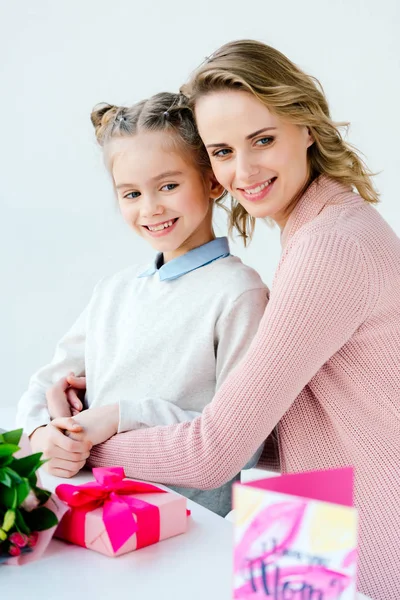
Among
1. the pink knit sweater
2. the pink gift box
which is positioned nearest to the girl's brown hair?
the pink knit sweater

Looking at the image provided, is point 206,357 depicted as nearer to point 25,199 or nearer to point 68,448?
point 68,448

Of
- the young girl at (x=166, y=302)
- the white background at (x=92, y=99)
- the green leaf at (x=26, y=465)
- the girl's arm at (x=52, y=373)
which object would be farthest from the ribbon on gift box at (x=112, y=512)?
the white background at (x=92, y=99)

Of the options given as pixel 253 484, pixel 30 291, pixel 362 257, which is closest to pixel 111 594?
pixel 253 484

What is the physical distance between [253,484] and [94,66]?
9.58ft

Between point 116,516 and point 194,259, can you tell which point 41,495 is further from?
point 194,259

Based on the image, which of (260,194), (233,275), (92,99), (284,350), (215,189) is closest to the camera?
(284,350)

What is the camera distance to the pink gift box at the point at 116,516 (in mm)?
957

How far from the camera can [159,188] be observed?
1539 mm

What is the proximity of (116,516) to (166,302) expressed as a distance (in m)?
0.64

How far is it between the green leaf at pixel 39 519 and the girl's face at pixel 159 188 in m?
0.73

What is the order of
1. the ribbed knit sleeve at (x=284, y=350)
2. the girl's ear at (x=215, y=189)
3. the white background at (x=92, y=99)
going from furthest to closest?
the white background at (x=92, y=99) → the girl's ear at (x=215, y=189) → the ribbed knit sleeve at (x=284, y=350)

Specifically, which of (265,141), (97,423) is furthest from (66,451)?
(265,141)

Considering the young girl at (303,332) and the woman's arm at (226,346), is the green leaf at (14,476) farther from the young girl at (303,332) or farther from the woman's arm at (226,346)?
the woman's arm at (226,346)

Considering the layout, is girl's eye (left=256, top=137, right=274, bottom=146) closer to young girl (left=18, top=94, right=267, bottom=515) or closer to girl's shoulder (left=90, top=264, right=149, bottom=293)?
young girl (left=18, top=94, right=267, bottom=515)
